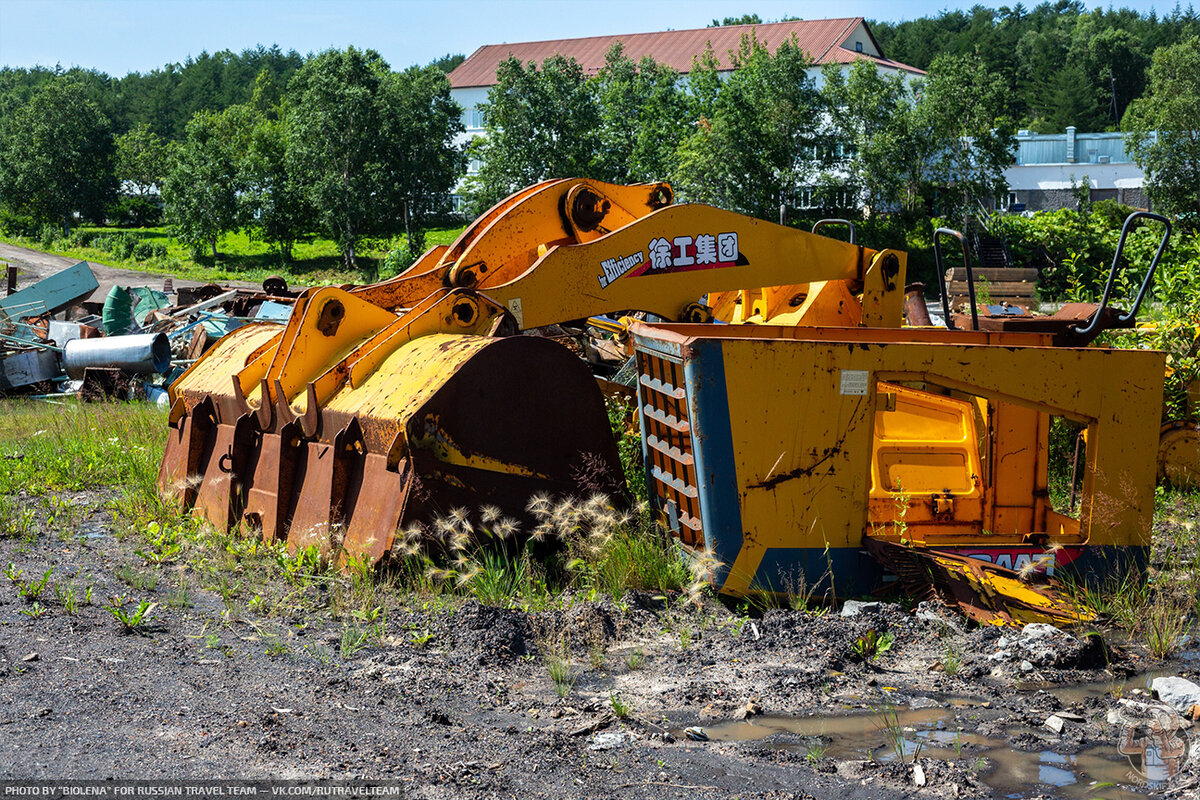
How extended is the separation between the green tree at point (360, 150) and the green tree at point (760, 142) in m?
13.3

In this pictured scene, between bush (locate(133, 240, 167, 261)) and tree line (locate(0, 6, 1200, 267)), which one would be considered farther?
bush (locate(133, 240, 167, 261))

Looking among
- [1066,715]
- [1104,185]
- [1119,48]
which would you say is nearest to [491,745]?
[1066,715]

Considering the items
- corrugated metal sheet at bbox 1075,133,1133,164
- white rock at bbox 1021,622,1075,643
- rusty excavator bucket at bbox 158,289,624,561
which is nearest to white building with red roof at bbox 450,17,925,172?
corrugated metal sheet at bbox 1075,133,1133,164

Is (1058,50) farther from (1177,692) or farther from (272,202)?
(1177,692)

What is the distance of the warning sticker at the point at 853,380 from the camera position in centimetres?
521

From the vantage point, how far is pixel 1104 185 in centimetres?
4794

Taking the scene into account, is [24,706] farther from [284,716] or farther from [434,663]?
[434,663]

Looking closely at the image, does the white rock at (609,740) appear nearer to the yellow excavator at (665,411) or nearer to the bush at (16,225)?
the yellow excavator at (665,411)

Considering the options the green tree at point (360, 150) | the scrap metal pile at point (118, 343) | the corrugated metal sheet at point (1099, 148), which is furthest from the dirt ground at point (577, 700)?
the corrugated metal sheet at point (1099, 148)

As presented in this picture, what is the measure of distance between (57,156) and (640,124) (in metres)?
38.4

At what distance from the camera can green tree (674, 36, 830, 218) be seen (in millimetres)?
36000

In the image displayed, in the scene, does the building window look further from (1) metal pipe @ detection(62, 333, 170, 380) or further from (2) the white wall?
(1) metal pipe @ detection(62, 333, 170, 380)

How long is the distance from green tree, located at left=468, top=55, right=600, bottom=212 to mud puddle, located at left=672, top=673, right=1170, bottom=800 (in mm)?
39301

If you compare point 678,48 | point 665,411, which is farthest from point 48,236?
Answer: point 665,411
